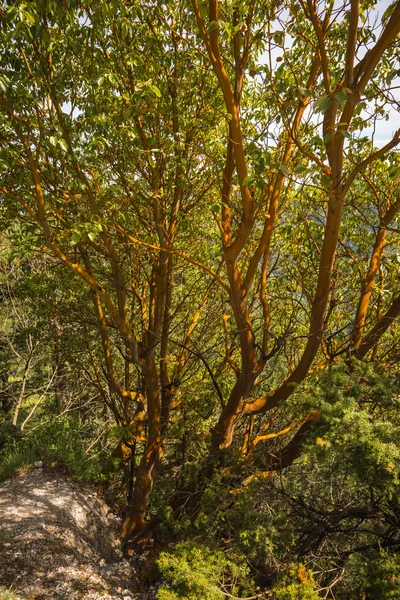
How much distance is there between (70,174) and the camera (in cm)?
520

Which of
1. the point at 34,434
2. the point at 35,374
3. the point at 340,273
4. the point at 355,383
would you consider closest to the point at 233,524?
the point at 355,383

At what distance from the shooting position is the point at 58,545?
502 centimetres

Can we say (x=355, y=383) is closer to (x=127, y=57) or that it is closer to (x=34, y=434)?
(x=127, y=57)

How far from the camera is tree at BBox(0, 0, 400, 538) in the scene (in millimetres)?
3211

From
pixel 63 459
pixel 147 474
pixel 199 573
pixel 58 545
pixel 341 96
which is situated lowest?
pixel 58 545

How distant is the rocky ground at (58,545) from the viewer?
4.27 metres

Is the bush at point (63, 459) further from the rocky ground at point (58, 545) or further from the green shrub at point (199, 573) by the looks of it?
the green shrub at point (199, 573)

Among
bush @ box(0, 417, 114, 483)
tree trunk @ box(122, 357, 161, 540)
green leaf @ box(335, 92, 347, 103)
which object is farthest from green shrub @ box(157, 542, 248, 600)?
bush @ box(0, 417, 114, 483)

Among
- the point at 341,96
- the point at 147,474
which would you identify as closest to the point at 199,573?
the point at 147,474

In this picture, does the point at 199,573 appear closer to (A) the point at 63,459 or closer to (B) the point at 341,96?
(B) the point at 341,96

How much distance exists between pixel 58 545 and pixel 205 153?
5288mm

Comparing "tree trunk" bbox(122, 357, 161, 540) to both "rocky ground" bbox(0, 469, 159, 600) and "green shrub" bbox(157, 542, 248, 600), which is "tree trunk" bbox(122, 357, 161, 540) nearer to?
"rocky ground" bbox(0, 469, 159, 600)

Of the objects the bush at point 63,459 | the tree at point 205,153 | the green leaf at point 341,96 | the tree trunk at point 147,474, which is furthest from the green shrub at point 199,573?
the bush at point 63,459

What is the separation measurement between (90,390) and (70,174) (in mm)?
9721
